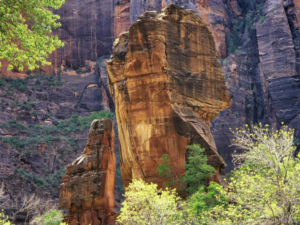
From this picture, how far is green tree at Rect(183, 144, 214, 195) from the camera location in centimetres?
2847

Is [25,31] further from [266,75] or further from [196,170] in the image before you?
[266,75]

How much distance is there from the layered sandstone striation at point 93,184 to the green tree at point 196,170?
556 centimetres

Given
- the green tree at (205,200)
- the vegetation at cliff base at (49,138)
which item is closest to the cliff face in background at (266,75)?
the vegetation at cliff base at (49,138)

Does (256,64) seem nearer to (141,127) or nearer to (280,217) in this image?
(141,127)

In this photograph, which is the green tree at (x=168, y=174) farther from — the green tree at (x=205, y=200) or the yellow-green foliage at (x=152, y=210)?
the yellow-green foliage at (x=152, y=210)

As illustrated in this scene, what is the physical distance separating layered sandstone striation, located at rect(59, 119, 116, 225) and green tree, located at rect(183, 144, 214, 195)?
5562mm

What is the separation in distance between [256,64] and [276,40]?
5.81 metres

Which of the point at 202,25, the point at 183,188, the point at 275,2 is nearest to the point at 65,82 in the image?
the point at 275,2

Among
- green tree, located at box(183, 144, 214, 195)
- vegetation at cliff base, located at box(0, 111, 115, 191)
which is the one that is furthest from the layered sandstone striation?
vegetation at cliff base, located at box(0, 111, 115, 191)

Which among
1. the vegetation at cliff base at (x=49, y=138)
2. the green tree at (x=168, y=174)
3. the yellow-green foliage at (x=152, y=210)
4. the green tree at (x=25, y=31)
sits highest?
the vegetation at cliff base at (x=49, y=138)

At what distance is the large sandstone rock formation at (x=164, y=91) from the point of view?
3055 cm

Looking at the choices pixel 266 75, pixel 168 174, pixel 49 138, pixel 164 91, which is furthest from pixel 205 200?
pixel 49 138

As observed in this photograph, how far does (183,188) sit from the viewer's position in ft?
95.7

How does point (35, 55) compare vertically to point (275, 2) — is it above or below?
below
